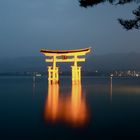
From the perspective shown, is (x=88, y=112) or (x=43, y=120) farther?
(x=88, y=112)

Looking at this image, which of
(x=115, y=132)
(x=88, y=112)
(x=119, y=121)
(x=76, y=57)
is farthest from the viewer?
(x=76, y=57)

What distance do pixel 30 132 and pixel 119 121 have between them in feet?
12.3

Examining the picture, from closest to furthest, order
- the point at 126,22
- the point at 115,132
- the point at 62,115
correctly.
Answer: the point at 126,22, the point at 115,132, the point at 62,115

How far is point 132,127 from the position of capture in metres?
11.2

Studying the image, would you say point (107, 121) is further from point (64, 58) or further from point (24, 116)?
point (64, 58)

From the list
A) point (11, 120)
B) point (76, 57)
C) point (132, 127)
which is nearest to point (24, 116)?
point (11, 120)

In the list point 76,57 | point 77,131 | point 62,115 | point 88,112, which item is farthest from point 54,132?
point 76,57

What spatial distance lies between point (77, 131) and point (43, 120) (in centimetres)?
254

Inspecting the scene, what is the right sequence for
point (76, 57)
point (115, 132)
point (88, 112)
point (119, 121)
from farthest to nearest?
point (76, 57), point (88, 112), point (119, 121), point (115, 132)

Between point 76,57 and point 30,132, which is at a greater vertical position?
point 76,57

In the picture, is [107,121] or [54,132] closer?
[54,132]

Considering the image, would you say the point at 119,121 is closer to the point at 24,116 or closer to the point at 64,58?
the point at 24,116

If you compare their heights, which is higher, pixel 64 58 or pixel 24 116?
pixel 64 58

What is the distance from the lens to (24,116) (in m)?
14.4
